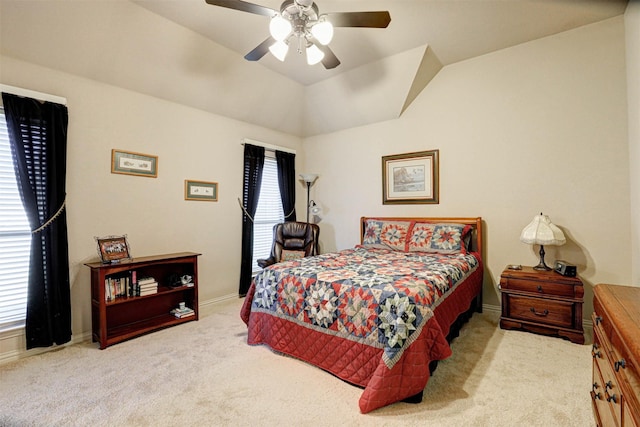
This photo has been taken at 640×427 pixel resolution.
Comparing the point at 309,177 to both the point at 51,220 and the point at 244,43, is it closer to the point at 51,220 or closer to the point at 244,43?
the point at 244,43

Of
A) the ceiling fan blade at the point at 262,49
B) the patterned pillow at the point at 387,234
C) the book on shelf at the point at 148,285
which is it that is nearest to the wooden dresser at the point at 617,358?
the patterned pillow at the point at 387,234

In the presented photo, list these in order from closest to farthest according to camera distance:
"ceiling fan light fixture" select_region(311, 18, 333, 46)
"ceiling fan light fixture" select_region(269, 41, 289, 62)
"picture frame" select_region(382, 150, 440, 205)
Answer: "ceiling fan light fixture" select_region(311, 18, 333, 46) → "ceiling fan light fixture" select_region(269, 41, 289, 62) → "picture frame" select_region(382, 150, 440, 205)

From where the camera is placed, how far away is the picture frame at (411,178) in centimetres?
393

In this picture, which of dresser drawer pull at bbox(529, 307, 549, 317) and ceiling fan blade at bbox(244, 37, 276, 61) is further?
dresser drawer pull at bbox(529, 307, 549, 317)

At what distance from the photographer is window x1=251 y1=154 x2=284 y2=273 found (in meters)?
4.55

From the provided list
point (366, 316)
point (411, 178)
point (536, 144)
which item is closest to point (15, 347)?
point (366, 316)

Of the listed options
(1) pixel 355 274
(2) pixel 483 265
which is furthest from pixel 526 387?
(2) pixel 483 265

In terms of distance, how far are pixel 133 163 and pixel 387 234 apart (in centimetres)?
308

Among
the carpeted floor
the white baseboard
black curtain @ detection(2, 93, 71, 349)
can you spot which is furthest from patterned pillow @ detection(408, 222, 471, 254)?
the white baseboard

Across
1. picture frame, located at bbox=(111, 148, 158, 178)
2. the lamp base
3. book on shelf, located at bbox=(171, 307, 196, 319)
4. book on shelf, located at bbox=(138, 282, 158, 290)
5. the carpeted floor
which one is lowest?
the carpeted floor

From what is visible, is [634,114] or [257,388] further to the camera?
[634,114]

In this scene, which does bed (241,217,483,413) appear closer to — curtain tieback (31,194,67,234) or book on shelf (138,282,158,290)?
book on shelf (138,282,158,290)

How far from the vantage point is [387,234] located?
3.86 meters

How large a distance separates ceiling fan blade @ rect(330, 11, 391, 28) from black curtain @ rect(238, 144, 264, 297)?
2.45 m
